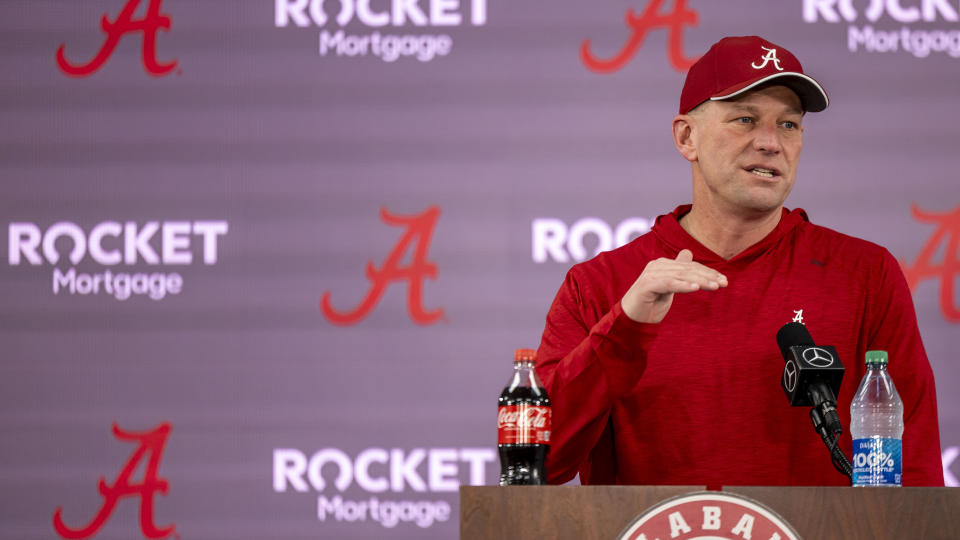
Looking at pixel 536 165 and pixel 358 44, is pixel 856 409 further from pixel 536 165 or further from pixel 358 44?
pixel 358 44

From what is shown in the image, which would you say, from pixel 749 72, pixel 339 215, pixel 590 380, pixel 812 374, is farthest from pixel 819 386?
pixel 339 215

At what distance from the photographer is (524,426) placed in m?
1.69

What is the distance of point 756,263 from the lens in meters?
2.16

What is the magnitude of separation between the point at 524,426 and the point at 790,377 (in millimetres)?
405

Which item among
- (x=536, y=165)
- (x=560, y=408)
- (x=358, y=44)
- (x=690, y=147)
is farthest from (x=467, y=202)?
(x=560, y=408)

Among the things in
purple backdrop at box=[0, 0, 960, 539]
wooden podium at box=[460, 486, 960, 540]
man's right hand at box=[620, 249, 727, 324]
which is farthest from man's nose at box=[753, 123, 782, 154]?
purple backdrop at box=[0, 0, 960, 539]

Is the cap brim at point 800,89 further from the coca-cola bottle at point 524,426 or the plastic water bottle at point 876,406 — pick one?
the coca-cola bottle at point 524,426

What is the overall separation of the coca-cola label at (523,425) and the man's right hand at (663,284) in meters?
0.21

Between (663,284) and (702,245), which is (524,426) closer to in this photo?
(663,284)

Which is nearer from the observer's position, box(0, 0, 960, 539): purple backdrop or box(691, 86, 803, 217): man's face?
box(691, 86, 803, 217): man's face

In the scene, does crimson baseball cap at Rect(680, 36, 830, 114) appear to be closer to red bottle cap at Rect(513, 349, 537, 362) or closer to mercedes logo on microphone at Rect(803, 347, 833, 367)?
mercedes logo on microphone at Rect(803, 347, 833, 367)

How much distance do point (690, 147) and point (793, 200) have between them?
51.7 inches

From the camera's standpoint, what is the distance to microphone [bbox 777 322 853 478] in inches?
62.0

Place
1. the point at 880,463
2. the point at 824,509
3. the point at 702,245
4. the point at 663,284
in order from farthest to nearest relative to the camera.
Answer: the point at 702,245 < the point at 663,284 < the point at 880,463 < the point at 824,509
